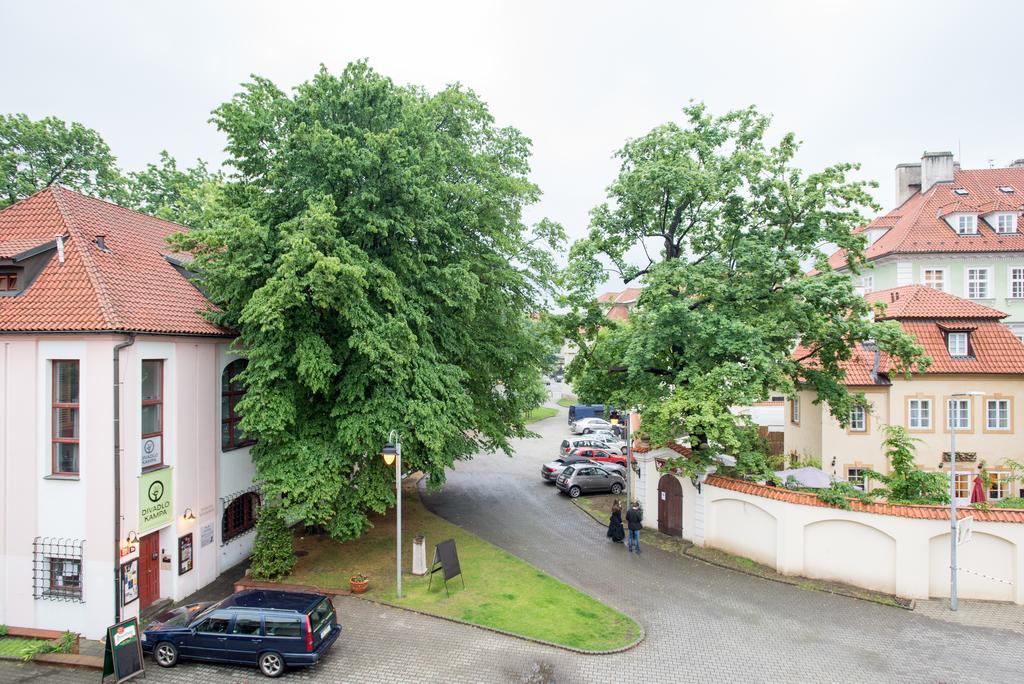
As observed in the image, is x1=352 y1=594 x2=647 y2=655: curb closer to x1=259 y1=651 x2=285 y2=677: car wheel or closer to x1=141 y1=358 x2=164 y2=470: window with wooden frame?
x1=259 y1=651 x2=285 y2=677: car wheel

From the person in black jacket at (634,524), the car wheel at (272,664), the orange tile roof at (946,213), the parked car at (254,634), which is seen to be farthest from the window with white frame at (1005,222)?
the car wheel at (272,664)

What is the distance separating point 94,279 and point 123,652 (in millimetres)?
8521

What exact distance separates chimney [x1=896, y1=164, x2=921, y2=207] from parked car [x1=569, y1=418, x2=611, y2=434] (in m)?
23.8

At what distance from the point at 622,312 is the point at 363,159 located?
67570 millimetres

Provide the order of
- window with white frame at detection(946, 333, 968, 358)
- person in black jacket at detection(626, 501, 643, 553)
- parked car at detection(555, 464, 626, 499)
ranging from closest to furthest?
person in black jacket at detection(626, 501, 643, 553) < window with white frame at detection(946, 333, 968, 358) < parked car at detection(555, 464, 626, 499)

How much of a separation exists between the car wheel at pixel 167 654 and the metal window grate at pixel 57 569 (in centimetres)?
318

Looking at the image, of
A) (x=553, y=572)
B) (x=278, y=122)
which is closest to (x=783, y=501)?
(x=553, y=572)

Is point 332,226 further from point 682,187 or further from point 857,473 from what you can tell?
point 857,473

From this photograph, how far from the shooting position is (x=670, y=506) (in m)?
21.4

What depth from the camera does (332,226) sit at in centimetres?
1488

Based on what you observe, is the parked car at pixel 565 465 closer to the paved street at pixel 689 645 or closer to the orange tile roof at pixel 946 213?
the paved street at pixel 689 645

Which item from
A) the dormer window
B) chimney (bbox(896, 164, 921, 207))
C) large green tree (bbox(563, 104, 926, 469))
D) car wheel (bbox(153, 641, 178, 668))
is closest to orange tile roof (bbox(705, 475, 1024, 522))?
large green tree (bbox(563, 104, 926, 469))

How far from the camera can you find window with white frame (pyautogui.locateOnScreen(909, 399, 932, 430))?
24.7 meters

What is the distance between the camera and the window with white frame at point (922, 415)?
2472cm
